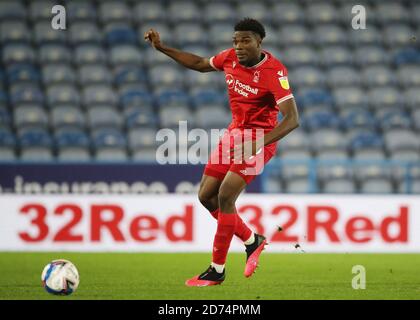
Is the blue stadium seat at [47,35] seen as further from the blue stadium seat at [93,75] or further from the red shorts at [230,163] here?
the red shorts at [230,163]

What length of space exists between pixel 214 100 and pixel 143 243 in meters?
3.91

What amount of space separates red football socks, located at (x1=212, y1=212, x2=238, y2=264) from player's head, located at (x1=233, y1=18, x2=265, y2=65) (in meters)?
1.17

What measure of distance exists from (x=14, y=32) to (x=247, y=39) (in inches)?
319

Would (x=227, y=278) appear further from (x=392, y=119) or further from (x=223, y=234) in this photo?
(x=392, y=119)

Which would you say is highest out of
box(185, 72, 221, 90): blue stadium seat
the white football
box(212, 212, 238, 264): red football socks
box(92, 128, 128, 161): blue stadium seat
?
box(185, 72, 221, 90): blue stadium seat

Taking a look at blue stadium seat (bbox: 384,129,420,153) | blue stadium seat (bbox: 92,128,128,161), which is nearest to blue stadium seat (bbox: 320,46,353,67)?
blue stadium seat (bbox: 384,129,420,153)

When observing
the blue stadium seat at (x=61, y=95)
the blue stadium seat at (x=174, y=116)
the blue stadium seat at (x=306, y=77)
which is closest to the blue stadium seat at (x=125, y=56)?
the blue stadium seat at (x=61, y=95)

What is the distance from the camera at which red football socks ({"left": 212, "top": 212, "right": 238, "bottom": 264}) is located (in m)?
6.26

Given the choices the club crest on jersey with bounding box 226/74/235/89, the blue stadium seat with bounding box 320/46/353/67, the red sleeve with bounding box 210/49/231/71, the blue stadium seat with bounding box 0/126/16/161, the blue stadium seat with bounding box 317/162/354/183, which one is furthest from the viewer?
the blue stadium seat with bounding box 320/46/353/67

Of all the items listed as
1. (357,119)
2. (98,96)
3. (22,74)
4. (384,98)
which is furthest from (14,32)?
(384,98)

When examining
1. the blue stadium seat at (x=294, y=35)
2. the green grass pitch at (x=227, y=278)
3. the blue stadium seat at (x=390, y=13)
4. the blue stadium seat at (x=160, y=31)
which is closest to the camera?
the green grass pitch at (x=227, y=278)

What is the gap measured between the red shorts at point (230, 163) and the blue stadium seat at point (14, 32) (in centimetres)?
768

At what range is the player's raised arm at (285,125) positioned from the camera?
5.93 metres

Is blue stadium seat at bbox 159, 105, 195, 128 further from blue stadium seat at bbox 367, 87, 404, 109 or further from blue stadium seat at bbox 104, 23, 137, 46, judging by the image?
blue stadium seat at bbox 367, 87, 404, 109
